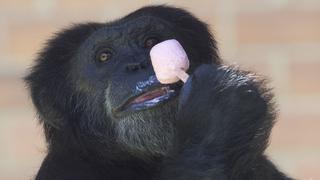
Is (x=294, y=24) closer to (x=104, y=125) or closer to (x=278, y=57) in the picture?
(x=278, y=57)

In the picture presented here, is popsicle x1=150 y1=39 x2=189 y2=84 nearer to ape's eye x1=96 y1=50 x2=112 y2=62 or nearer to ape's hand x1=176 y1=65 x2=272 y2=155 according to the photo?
ape's hand x1=176 y1=65 x2=272 y2=155

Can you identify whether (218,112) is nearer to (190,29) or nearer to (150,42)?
(150,42)

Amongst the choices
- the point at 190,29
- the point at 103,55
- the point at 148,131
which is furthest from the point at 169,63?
the point at 190,29

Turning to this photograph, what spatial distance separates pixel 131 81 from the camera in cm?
418

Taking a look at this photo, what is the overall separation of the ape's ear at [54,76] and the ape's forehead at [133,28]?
0.25 feet

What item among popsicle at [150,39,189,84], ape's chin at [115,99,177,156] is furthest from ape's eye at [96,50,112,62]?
popsicle at [150,39,189,84]

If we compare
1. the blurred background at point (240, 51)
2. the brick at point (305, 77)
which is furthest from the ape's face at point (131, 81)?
the brick at point (305, 77)

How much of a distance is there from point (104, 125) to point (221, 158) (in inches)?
24.2

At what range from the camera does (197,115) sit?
395cm

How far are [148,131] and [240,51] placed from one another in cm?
156

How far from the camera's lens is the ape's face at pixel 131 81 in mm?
4129

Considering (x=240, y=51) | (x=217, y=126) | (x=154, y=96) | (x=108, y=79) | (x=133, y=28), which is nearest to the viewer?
(x=217, y=126)

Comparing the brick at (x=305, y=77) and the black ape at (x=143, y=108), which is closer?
the black ape at (x=143, y=108)

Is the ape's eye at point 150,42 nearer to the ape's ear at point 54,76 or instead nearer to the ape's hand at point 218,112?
the ape's ear at point 54,76
